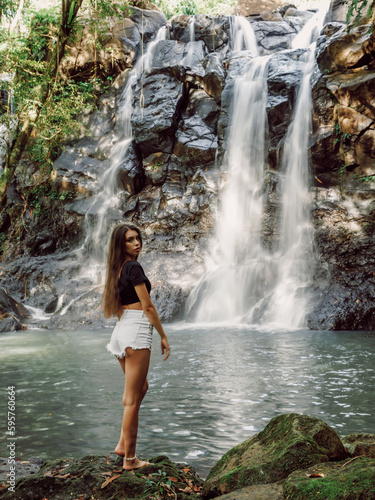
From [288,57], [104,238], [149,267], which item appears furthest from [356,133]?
[104,238]

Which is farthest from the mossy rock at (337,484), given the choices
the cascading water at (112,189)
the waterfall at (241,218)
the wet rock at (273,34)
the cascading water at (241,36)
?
the wet rock at (273,34)

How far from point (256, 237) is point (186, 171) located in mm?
4177

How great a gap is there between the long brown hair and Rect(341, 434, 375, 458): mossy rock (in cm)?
188

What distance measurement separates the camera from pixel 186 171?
16.5m

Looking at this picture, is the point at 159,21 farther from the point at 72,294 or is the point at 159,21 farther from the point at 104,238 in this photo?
the point at 72,294

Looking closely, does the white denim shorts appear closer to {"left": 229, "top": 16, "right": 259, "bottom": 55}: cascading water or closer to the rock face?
the rock face

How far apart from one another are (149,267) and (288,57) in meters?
9.18

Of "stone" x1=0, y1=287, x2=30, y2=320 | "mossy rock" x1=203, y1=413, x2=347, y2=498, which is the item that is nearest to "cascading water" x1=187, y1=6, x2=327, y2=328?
"stone" x1=0, y1=287, x2=30, y2=320

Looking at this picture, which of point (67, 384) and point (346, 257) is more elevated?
point (346, 257)

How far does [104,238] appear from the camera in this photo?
1638 cm

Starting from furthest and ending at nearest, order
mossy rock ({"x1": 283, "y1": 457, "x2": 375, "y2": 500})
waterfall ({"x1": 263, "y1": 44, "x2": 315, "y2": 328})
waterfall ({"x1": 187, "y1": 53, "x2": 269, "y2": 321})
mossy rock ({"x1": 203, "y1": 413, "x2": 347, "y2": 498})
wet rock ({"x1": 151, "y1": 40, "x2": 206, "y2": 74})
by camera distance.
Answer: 1. wet rock ({"x1": 151, "y1": 40, "x2": 206, "y2": 74})
2. waterfall ({"x1": 187, "y1": 53, "x2": 269, "y2": 321})
3. waterfall ({"x1": 263, "y1": 44, "x2": 315, "y2": 328})
4. mossy rock ({"x1": 203, "y1": 413, "x2": 347, "y2": 498})
5. mossy rock ({"x1": 283, "y1": 457, "x2": 375, "y2": 500})

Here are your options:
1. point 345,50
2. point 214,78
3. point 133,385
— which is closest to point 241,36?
point 214,78

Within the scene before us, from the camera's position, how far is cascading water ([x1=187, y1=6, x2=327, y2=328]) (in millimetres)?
12055

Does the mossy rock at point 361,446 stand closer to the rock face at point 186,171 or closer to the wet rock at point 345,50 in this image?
the rock face at point 186,171
